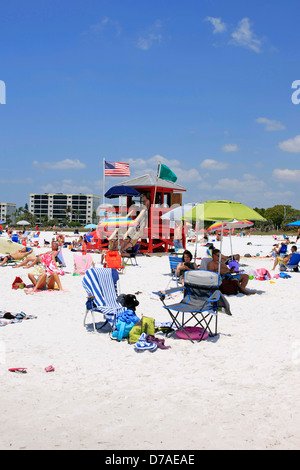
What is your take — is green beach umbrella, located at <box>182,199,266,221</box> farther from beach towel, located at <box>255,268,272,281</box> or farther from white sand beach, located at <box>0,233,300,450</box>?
beach towel, located at <box>255,268,272,281</box>

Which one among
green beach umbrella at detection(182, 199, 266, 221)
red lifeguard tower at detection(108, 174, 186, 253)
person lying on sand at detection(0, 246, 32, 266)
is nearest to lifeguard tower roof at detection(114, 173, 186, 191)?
red lifeguard tower at detection(108, 174, 186, 253)

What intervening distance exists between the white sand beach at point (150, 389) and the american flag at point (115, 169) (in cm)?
1393

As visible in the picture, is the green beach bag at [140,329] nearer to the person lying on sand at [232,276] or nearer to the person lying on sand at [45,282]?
the person lying on sand at [232,276]

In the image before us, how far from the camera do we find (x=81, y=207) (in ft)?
592

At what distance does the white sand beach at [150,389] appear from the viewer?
3137 mm

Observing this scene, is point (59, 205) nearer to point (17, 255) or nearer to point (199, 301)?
point (17, 255)

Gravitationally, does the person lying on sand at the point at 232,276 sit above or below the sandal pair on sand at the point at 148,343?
above

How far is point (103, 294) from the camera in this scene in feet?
21.9

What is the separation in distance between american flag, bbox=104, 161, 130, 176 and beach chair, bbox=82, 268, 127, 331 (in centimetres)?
1394

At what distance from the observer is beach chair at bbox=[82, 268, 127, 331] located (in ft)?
20.3

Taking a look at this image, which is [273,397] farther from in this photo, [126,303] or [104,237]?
[104,237]

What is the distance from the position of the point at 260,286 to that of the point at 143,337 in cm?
601

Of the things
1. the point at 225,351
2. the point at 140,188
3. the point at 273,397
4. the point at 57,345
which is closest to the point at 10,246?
the point at 140,188

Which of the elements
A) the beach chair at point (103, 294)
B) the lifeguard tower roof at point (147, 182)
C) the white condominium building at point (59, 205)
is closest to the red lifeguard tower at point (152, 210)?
the lifeguard tower roof at point (147, 182)
